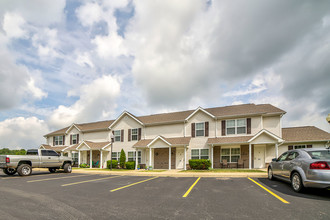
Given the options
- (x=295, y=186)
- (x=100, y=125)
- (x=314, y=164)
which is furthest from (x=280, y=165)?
(x=100, y=125)

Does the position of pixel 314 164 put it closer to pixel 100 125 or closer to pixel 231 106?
pixel 231 106

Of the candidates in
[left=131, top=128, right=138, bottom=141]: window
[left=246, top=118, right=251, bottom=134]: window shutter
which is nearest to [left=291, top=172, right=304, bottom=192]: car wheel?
[left=246, top=118, right=251, bottom=134]: window shutter

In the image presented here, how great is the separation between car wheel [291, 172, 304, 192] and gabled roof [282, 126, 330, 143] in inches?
581

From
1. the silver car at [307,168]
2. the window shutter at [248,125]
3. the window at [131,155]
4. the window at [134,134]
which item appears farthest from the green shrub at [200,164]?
the silver car at [307,168]

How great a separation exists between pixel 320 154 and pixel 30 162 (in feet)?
57.4

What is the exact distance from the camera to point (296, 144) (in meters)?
21.6

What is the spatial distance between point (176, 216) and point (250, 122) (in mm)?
18713

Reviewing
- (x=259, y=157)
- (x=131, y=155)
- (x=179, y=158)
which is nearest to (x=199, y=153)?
(x=179, y=158)

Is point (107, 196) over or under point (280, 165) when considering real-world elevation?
under

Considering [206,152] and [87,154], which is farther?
[87,154]

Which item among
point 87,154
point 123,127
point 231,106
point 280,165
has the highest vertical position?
point 231,106

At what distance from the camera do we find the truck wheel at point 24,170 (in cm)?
1473

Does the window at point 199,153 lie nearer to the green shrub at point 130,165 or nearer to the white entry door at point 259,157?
→ the white entry door at point 259,157

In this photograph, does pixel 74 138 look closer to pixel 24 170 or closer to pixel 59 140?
pixel 59 140
